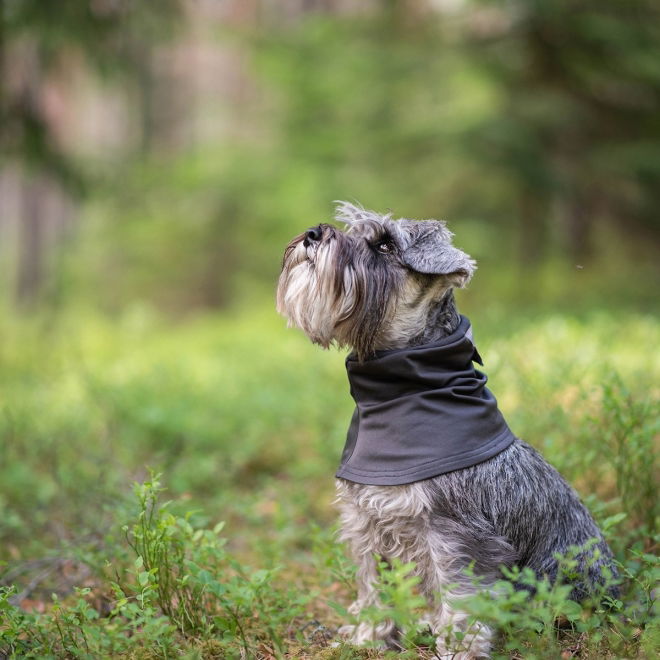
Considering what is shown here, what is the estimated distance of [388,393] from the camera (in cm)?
362

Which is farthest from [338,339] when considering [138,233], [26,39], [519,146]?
[138,233]

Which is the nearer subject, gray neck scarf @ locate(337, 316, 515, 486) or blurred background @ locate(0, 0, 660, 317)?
gray neck scarf @ locate(337, 316, 515, 486)

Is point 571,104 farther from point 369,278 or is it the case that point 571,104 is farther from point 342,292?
point 342,292

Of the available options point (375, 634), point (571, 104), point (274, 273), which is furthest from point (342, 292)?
point (274, 273)

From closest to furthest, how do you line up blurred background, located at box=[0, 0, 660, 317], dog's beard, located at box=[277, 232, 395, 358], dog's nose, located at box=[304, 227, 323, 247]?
dog's beard, located at box=[277, 232, 395, 358] → dog's nose, located at box=[304, 227, 323, 247] → blurred background, located at box=[0, 0, 660, 317]

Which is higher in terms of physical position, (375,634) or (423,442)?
(423,442)

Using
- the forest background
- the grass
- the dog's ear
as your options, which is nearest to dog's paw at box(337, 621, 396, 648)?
the grass

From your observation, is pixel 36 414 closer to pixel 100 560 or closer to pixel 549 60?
pixel 100 560

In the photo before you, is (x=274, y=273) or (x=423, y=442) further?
(x=274, y=273)

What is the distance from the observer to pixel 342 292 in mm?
3602

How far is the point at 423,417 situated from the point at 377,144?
1192 cm

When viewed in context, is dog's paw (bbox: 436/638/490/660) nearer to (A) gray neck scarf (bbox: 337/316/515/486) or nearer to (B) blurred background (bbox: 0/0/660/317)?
(A) gray neck scarf (bbox: 337/316/515/486)

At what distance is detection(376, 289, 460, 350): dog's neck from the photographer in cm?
373

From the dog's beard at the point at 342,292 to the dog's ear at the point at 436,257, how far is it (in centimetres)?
16
